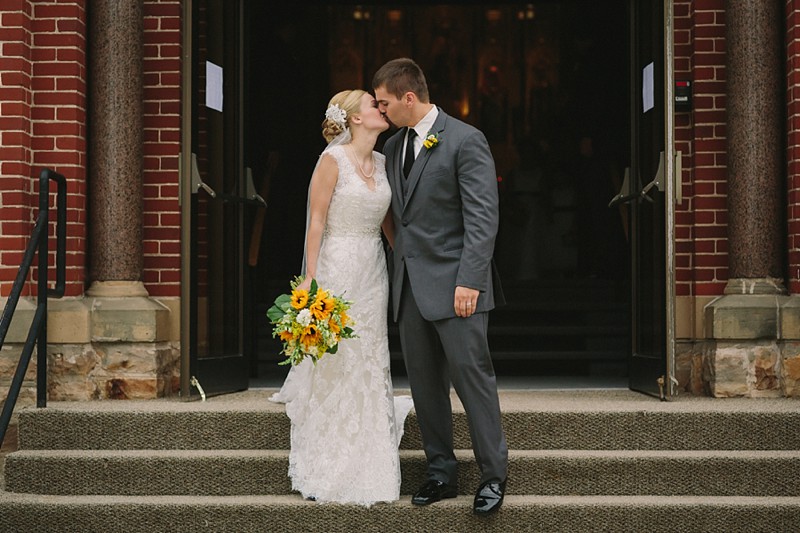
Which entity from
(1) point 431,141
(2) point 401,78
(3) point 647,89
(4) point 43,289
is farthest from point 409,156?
(4) point 43,289

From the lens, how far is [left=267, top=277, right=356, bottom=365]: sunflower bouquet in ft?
14.6

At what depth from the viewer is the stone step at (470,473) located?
16.0ft

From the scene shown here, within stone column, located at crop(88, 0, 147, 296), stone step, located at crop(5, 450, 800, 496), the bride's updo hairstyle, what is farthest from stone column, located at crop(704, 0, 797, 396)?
stone column, located at crop(88, 0, 147, 296)

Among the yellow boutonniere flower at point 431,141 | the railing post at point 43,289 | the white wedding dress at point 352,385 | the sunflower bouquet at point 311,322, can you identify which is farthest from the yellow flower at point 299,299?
the railing post at point 43,289

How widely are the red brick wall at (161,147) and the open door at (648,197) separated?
2750mm

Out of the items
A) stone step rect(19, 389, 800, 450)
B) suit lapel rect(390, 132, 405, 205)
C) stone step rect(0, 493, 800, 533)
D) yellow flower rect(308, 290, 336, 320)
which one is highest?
suit lapel rect(390, 132, 405, 205)

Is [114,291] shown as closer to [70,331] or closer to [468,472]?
[70,331]

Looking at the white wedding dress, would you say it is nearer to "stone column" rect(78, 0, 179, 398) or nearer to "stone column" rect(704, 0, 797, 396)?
"stone column" rect(78, 0, 179, 398)

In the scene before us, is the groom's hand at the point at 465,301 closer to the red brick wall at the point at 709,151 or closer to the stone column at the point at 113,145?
the red brick wall at the point at 709,151

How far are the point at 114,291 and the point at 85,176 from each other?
Result: 0.69 m

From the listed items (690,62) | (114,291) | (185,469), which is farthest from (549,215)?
(185,469)

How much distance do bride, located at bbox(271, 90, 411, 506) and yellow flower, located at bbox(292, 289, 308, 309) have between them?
15 cm

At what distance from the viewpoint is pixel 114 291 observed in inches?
233

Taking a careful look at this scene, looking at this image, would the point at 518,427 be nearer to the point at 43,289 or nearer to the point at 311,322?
the point at 311,322
